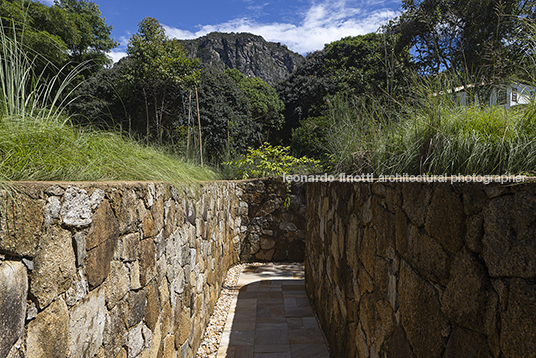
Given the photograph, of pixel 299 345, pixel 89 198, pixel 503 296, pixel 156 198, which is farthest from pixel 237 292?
pixel 503 296

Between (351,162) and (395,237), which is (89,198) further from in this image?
(351,162)

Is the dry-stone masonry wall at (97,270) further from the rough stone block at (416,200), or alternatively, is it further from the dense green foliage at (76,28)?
the dense green foliage at (76,28)

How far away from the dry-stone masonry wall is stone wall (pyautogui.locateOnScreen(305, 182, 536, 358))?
39.0 inches

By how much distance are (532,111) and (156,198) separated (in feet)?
5.34

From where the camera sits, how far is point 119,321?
110 centimetres

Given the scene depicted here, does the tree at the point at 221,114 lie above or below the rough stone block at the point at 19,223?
above

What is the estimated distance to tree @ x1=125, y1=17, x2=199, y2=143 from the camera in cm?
730

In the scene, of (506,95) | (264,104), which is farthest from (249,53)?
(506,95)

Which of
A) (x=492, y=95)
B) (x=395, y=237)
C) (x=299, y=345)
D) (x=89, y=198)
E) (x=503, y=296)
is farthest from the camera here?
(x=299, y=345)

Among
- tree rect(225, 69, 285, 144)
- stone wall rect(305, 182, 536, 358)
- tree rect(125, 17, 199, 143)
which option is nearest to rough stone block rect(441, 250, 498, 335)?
stone wall rect(305, 182, 536, 358)

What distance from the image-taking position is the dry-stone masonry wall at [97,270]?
0.63m

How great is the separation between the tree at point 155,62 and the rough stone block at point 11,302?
708cm

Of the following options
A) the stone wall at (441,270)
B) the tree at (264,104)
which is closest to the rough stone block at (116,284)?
the stone wall at (441,270)

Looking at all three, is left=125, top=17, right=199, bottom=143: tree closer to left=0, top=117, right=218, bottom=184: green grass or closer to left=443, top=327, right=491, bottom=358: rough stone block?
left=0, top=117, right=218, bottom=184: green grass
